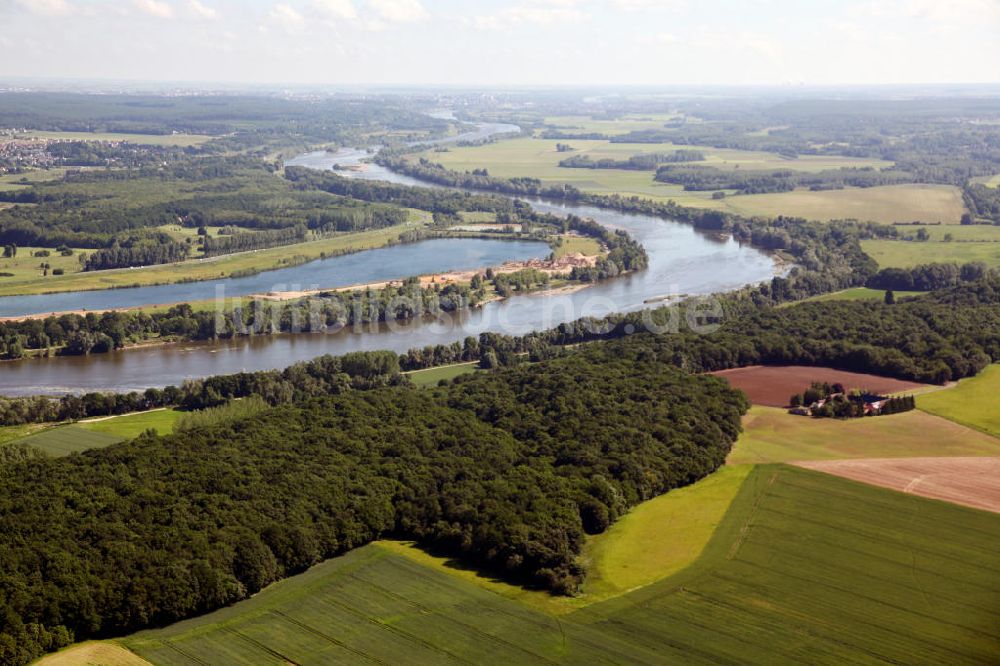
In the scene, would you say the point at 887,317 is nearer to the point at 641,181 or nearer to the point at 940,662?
the point at 940,662

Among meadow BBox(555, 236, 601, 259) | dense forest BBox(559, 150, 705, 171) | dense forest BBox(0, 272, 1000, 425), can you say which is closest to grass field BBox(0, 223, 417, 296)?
dense forest BBox(0, 272, 1000, 425)

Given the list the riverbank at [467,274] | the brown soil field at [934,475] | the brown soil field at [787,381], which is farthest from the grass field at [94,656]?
the riverbank at [467,274]

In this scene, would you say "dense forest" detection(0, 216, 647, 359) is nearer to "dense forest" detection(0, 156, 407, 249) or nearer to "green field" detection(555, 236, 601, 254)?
"green field" detection(555, 236, 601, 254)

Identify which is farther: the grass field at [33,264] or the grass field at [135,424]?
the grass field at [33,264]

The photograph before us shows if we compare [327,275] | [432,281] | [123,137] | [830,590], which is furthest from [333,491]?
[123,137]

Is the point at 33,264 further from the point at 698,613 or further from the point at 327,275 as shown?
the point at 698,613

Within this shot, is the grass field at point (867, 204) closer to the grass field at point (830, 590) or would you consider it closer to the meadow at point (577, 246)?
the meadow at point (577, 246)
